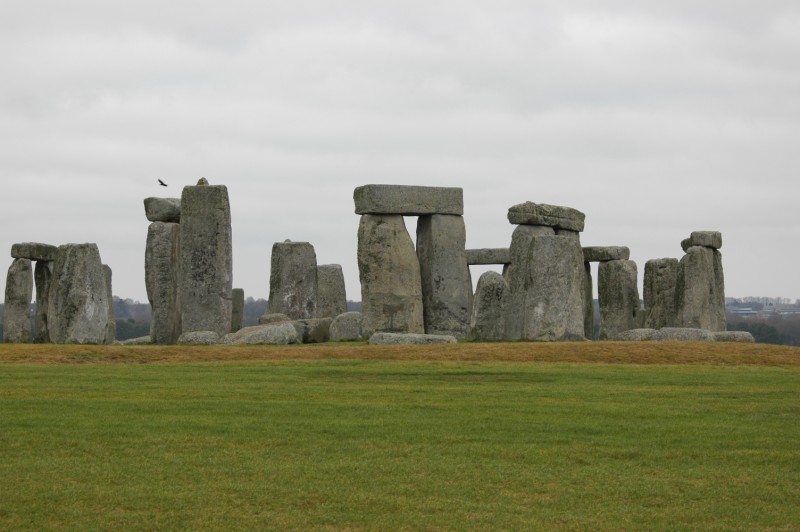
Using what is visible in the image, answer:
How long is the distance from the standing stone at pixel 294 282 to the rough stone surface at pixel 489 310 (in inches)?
265

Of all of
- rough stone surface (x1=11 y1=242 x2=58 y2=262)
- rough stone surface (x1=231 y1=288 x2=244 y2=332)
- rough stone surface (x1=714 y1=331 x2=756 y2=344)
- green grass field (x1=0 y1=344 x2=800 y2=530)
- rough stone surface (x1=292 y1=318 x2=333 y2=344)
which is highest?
rough stone surface (x1=11 y1=242 x2=58 y2=262)

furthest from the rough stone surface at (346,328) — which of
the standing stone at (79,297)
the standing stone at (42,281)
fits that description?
the standing stone at (42,281)

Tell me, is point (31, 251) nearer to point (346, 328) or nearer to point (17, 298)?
point (17, 298)

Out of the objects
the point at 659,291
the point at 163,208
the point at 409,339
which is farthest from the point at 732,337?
the point at 163,208

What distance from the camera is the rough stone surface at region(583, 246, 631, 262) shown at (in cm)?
3500

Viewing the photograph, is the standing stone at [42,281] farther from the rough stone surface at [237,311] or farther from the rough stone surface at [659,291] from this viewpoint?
the rough stone surface at [659,291]

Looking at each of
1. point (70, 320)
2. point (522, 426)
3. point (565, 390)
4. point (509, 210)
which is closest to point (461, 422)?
point (522, 426)

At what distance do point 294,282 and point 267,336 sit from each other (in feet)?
25.9

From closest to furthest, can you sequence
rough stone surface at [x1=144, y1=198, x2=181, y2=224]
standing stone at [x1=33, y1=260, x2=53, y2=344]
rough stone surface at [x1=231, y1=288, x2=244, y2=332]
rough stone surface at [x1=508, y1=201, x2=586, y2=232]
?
rough stone surface at [x1=144, y1=198, x2=181, y2=224] → rough stone surface at [x1=508, y1=201, x2=586, y2=232] → standing stone at [x1=33, y1=260, x2=53, y2=344] → rough stone surface at [x1=231, y1=288, x2=244, y2=332]

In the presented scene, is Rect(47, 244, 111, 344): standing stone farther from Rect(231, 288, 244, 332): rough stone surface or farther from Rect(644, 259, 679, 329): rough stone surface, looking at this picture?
Rect(644, 259, 679, 329): rough stone surface

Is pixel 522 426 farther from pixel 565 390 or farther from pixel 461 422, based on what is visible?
pixel 565 390

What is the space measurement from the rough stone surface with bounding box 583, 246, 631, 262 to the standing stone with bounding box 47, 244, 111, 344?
1371 cm

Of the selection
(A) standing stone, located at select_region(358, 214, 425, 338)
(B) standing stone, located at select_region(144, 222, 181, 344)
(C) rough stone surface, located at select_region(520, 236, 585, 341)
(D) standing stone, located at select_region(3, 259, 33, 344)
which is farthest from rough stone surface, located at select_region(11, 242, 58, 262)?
(C) rough stone surface, located at select_region(520, 236, 585, 341)

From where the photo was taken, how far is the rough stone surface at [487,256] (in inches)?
1531
